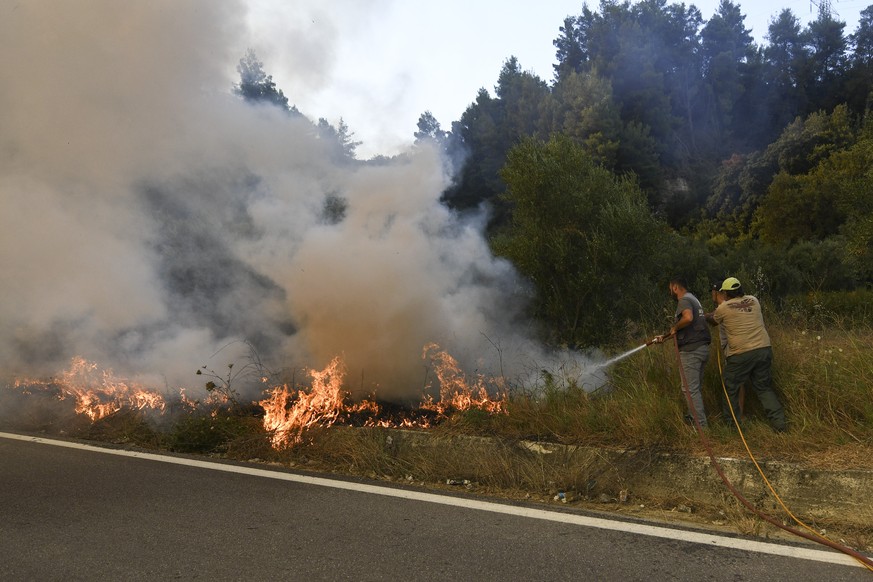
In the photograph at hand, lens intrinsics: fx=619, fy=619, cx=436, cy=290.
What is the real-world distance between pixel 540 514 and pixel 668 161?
40885 millimetres

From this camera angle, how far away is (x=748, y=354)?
505 cm

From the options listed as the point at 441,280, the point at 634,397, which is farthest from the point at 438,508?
the point at 441,280

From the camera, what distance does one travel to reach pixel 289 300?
7500 millimetres

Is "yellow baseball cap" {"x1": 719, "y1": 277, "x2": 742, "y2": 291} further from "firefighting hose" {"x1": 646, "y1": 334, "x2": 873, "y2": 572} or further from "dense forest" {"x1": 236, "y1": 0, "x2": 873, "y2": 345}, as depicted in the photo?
"dense forest" {"x1": 236, "y1": 0, "x2": 873, "y2": 345}

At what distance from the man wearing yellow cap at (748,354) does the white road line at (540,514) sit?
167 centimetres

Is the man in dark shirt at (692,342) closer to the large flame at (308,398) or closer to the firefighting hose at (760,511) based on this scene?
the firefighting hose at (760,511)

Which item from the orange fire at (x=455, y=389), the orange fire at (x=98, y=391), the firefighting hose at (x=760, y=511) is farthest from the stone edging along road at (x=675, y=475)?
the orange fire at (x=98, y=391)

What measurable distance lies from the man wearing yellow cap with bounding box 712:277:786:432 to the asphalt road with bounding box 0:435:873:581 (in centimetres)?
196

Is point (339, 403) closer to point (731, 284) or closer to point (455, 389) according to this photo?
point (455, 389)

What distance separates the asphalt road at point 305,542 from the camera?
3.10 metres

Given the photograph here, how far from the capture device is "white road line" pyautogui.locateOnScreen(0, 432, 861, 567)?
330 cm

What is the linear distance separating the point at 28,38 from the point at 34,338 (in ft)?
12.0

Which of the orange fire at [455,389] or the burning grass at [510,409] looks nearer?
the burning grass at [510,409]

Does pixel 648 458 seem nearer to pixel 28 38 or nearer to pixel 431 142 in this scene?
pixel 431 142
